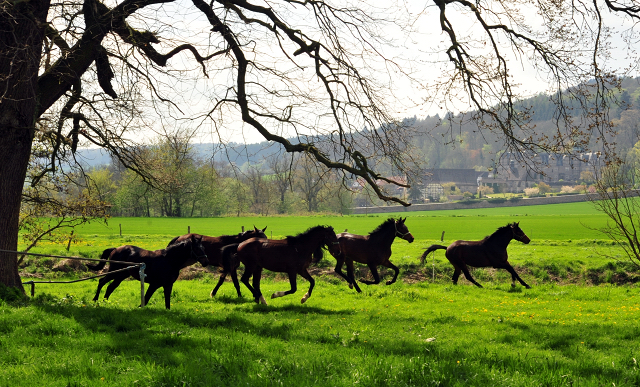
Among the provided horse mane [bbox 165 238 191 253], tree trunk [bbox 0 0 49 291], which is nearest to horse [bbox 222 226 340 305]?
horse mane [bbox 165 238 191 253]

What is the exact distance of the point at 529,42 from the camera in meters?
10.8

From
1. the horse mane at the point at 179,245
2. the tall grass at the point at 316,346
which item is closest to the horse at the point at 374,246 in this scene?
the tall grass at the point at 316,346

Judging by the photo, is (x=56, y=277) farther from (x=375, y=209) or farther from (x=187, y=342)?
(x=375, y=209)

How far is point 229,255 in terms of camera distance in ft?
44.2

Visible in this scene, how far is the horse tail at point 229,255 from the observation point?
43.7ft

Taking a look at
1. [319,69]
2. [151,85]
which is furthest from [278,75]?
[151,85]

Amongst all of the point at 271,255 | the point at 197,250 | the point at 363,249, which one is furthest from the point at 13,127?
the point at 363,249

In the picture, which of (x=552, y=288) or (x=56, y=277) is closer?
(x=552, y=288)

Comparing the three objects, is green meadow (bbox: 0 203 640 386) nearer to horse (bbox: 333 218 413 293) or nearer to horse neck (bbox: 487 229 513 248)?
horse (bbox: 333 218 413 293)

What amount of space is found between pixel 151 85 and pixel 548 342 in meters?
9.49

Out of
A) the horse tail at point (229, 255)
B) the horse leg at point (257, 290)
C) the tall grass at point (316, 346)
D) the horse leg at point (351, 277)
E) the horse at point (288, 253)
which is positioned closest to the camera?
the tall grass at point (316, 346)

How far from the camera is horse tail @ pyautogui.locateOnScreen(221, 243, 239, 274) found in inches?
525

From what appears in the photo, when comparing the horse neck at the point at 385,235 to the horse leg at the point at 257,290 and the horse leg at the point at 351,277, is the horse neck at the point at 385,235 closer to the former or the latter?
the horse leg at the point at 351,277

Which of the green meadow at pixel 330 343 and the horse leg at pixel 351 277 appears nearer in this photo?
the green meadow at pixel 330 343
